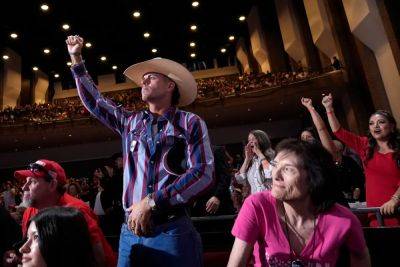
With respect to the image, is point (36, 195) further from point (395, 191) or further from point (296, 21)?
point (296, 21)

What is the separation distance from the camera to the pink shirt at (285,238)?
149 cm

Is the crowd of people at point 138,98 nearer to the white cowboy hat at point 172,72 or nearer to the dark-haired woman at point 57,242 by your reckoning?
the white cowboy hat at point 172,72

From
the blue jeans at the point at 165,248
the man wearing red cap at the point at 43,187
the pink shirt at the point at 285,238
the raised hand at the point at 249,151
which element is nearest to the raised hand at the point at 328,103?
the raised hand at the point at 249,151

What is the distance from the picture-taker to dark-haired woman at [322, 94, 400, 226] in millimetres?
2893

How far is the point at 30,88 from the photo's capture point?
74.3 feet

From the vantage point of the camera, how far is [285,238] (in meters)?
1.54

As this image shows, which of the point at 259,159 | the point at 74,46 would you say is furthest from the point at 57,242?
the point at 259,159

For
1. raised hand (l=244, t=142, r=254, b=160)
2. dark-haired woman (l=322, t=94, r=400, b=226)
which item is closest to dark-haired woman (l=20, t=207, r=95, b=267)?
dark-haired woman (l=322, t=94, r=400, b=226)

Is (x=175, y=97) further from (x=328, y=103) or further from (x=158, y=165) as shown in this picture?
(x=328, y=103)

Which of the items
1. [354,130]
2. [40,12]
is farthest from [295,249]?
[40,12]

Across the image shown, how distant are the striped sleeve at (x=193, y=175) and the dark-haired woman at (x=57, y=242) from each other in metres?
0.37

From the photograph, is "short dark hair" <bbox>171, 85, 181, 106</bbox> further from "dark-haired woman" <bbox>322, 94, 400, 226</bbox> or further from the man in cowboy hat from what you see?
"dark-haired woman" <bbox>322, 94, 400, 226</bbox>

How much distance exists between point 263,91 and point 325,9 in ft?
13.1

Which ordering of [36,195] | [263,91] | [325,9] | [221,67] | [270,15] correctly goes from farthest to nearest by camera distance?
[221,67], [270,15], [263,91], [325,9], [36,195]
